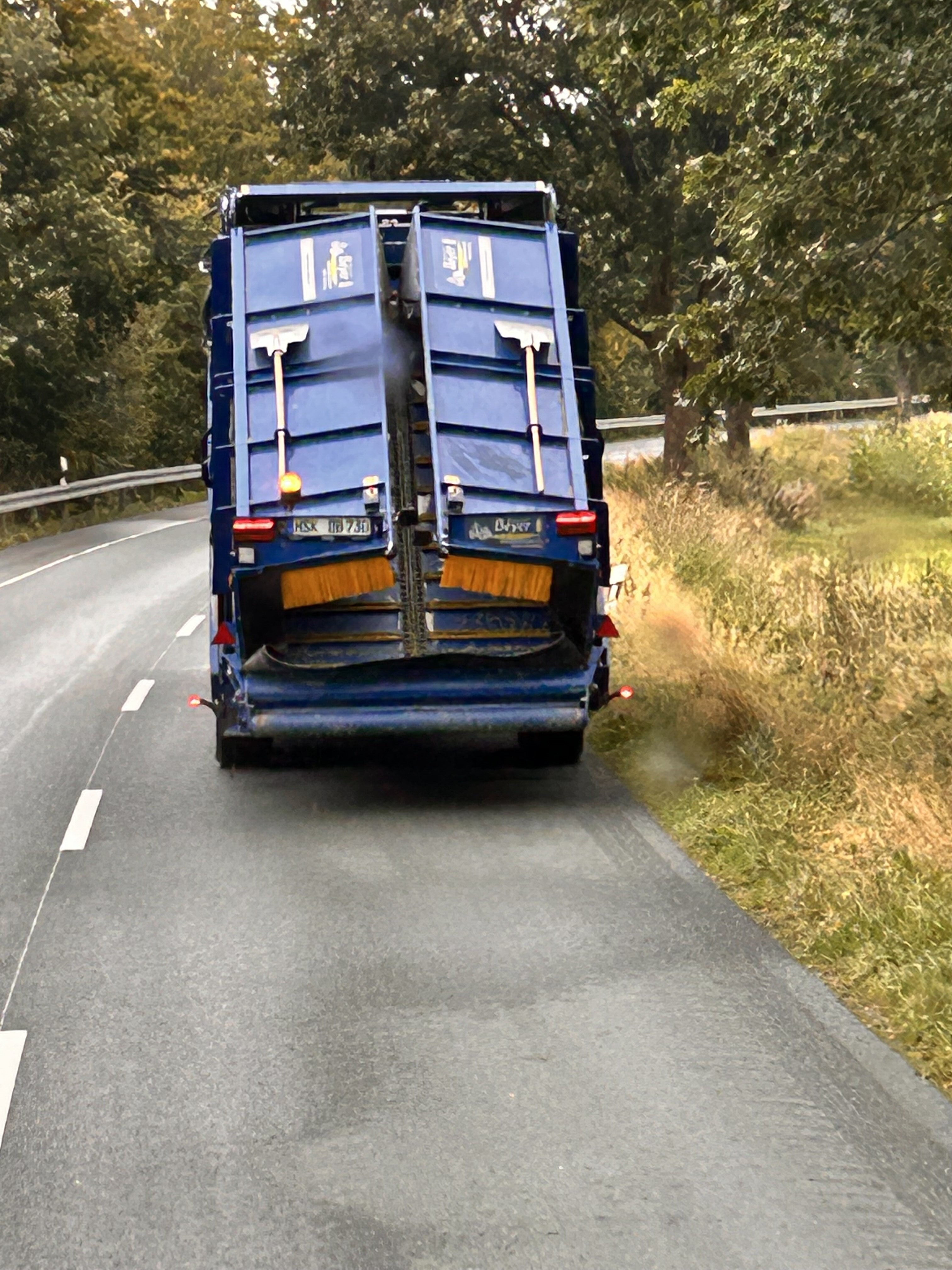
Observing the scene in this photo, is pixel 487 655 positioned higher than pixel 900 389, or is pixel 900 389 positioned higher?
pixel 900 389

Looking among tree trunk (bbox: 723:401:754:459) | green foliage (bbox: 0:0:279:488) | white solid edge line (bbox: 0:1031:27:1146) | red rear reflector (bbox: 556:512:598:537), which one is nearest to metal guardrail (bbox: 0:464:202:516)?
green foliage (bbox: 0:0:279:488)

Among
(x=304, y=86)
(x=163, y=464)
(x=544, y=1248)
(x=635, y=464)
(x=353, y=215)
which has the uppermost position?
(x=304, y=86)

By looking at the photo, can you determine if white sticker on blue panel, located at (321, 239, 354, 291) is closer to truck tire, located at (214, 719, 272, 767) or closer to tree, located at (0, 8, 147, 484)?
truck tire, located at (214, 719, 272, 767)

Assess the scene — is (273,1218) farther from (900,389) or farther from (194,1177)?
(900,389)

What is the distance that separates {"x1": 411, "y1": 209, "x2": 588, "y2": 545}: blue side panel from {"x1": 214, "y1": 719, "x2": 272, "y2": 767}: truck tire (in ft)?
7.81

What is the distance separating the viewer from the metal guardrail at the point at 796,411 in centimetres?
5231

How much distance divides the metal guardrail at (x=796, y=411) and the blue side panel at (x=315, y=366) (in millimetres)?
39584

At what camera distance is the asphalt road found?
4328 millimetres

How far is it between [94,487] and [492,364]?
87.8ft

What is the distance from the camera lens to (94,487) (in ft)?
114

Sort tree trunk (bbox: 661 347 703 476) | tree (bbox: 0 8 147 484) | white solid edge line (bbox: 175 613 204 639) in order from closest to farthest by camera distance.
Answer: white solid edge line (bbox: 175 613 204 639) < tree trunk (bbox: 661 347 703 476) < tree (bbox: 0 8 147 484)

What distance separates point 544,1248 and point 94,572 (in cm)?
2037

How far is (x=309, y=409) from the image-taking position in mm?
9289

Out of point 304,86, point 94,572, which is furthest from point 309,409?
point 304,86
